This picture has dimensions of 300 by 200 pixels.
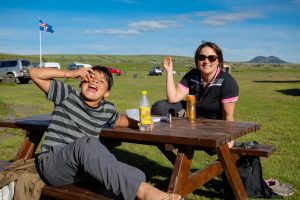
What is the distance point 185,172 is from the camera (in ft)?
10.2

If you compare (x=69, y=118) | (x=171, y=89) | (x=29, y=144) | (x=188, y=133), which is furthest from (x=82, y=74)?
(x=29, y=144)

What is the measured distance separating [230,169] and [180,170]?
2.32 ft

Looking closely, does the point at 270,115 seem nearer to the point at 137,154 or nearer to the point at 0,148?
the point at 137,154

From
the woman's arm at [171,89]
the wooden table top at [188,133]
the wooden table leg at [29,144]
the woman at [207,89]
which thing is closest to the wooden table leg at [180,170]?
the wooden table top at [188,133]

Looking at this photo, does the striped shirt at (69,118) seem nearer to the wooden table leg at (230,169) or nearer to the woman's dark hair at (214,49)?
the wooden table leg at (230,169)


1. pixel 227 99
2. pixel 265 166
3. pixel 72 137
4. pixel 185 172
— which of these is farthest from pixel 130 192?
pixel 265 166

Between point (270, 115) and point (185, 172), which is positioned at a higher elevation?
point (185, 172)

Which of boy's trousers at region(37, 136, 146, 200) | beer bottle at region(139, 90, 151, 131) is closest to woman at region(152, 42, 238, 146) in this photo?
beer bottle at region(139, 90, 151, 131)

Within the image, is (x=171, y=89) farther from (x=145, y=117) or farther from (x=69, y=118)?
(x=69, y=118)

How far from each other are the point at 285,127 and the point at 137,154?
416cm

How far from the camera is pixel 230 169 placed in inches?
138

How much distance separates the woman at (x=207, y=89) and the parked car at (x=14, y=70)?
83.9 ft

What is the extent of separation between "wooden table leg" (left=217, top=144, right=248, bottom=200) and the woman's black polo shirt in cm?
85

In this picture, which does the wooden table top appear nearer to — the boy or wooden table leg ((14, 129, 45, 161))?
the boy
